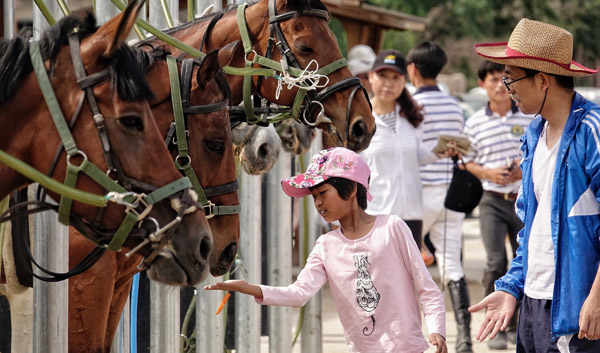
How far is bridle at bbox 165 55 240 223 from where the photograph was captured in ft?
13.7

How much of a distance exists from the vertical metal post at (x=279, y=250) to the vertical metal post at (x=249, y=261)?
0.29m

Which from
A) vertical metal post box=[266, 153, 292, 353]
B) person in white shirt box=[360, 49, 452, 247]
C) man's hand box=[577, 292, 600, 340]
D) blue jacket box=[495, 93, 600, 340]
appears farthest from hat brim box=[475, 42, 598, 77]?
person in white shirt box=[360, 49, 452, 247]

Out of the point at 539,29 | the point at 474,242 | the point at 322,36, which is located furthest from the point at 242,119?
the point at 474,242

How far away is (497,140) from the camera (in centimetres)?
757

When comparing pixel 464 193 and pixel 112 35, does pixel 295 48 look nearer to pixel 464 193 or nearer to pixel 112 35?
pixel 112 35

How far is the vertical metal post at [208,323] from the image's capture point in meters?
5.47

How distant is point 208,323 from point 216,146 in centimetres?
153

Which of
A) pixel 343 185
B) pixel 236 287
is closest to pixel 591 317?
pixel 343 185

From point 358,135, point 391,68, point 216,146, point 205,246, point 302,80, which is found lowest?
point 205,246

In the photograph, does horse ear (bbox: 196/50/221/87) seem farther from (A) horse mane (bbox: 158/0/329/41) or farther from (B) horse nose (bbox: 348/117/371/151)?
(B) horse nose (bbox: 348/117/371/151)

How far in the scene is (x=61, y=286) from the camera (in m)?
3.97

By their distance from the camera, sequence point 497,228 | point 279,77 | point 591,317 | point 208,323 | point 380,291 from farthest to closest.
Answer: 1. point 497,228
2. point 208,323
3. point 279,77
4. point 380,291
5. point 591,317

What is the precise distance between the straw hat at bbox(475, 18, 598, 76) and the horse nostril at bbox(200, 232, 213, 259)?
4.99ft

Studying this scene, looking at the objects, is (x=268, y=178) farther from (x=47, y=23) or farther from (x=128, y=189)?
(x=128, y=189)
